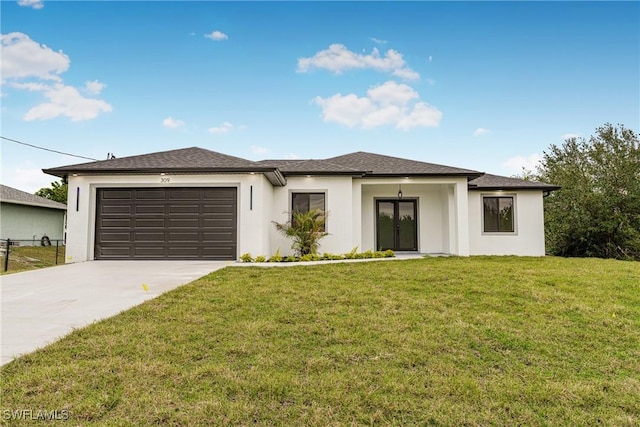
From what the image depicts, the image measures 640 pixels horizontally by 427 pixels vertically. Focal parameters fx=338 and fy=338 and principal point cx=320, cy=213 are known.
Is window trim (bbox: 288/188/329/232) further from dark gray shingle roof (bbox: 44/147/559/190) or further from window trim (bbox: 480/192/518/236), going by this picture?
window trim (bbox: 480/192/518/236)

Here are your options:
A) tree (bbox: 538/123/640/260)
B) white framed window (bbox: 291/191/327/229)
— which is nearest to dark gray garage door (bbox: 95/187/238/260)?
white framed window (bbox: 291/191/327/229)

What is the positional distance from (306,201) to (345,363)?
911 centimetres

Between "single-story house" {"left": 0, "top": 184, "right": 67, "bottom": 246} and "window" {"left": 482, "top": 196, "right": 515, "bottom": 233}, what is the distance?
68.3ft

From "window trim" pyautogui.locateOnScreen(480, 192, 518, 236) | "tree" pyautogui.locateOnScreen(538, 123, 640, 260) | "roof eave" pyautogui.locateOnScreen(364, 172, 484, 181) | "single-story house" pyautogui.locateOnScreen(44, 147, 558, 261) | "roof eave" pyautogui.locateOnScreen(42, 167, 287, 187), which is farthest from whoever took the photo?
"tree" pyautogui.locateOnScreen(538, 123, 640, 260)

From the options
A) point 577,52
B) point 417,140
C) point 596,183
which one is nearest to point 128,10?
point 417,140

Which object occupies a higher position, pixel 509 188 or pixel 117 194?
pixel 509 188

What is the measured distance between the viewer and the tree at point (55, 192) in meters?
29.0

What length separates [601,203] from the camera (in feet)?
47.0

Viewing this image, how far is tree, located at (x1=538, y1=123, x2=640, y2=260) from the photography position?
558 inches

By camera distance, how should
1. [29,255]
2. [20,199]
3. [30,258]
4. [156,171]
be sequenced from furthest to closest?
[20,199] < [29,255] < [30,258] < [156,171]

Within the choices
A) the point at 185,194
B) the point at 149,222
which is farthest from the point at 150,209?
the point at 185,194

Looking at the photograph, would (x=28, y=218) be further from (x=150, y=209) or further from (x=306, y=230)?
(x=306, y=230)

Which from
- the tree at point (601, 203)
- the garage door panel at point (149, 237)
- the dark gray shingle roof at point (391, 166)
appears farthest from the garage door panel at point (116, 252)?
the tree at point (601, 203)

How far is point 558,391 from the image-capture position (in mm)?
2475
